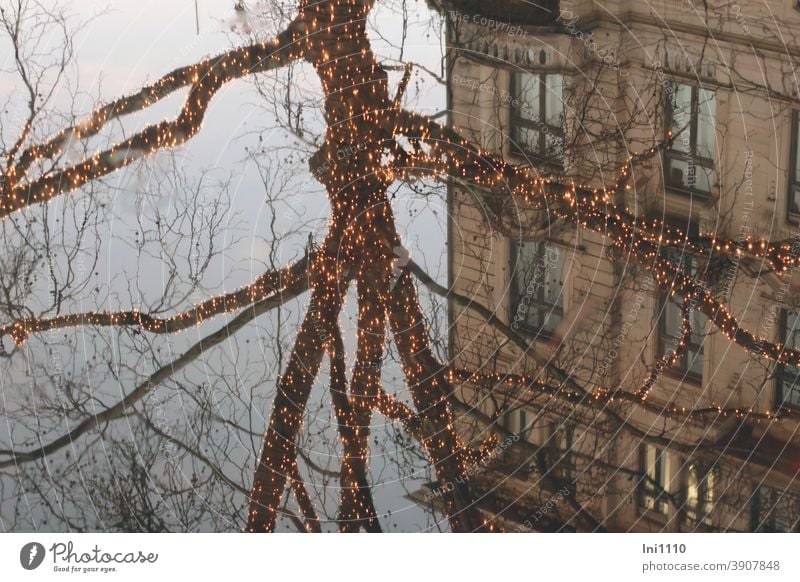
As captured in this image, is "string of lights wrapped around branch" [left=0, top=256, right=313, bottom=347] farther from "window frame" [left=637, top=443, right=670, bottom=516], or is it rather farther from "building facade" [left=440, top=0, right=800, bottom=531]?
"window frame" [left=637, top=443, right=670, bottom=516]

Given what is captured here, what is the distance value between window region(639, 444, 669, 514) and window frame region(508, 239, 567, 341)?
0.59 metres

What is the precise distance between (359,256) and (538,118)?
2.71ft

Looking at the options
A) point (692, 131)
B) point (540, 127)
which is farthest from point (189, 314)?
point (692, 131)

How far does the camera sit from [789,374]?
5590mm

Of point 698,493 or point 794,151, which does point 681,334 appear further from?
point 794,151

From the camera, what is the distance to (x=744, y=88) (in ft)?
17.9

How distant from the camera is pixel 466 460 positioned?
18.4 ft

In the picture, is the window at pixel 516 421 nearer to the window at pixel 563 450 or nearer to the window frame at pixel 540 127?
the window at pixel 563 450

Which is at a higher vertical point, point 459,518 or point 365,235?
point 365,235

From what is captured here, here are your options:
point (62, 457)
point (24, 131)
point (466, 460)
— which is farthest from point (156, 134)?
point (466, 460)

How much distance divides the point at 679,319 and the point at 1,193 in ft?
8.47

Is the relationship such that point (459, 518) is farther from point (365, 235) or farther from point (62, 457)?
point (62, 457)

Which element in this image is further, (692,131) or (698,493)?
(698,493)
